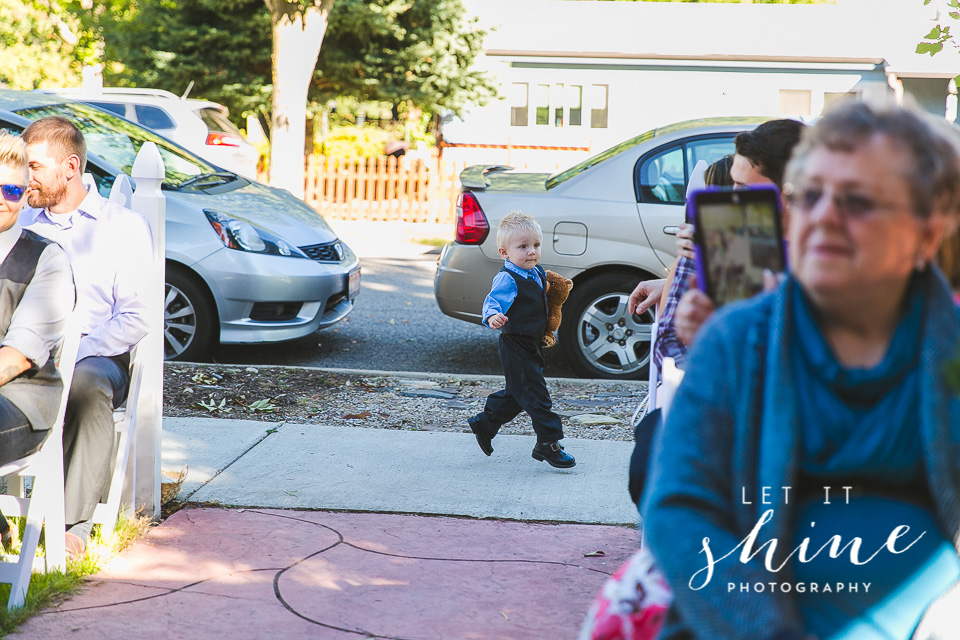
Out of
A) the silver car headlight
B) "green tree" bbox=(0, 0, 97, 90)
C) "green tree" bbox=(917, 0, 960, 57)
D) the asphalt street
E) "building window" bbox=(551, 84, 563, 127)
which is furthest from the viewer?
"green tree" bbox=(0, 0, 97, 90)

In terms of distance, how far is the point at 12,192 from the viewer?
3.14 m

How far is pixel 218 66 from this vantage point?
20.9 m

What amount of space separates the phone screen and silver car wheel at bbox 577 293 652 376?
4953mm

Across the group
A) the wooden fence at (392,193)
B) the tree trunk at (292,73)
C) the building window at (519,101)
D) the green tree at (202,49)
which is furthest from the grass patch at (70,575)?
the building window at (519,101)

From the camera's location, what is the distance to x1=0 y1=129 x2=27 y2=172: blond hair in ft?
10.3

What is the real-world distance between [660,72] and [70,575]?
1050 inches

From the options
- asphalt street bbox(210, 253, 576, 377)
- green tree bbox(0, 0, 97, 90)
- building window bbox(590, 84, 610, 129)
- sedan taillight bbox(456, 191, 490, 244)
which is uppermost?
green tree bbox(0, 0, 97, 90)

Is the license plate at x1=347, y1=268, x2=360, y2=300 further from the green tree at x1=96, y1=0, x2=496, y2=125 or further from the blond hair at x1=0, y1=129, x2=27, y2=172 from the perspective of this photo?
the green tree at x1=96, y1=0, x2=496, y2=125

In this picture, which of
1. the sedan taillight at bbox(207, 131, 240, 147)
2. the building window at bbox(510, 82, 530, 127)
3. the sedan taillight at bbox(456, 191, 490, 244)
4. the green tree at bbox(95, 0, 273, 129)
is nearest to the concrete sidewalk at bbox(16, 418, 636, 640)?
the sedan taillight at bbox(456, 191, 490, 244)

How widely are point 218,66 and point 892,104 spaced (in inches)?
817

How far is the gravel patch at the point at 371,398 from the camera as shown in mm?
5730

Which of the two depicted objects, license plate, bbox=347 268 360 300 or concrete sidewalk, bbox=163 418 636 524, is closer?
concrete sidewalk, bbox=163 418 636 524

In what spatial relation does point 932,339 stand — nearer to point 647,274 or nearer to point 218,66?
point 647,274

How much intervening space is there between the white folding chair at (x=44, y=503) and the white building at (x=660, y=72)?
24330mm
